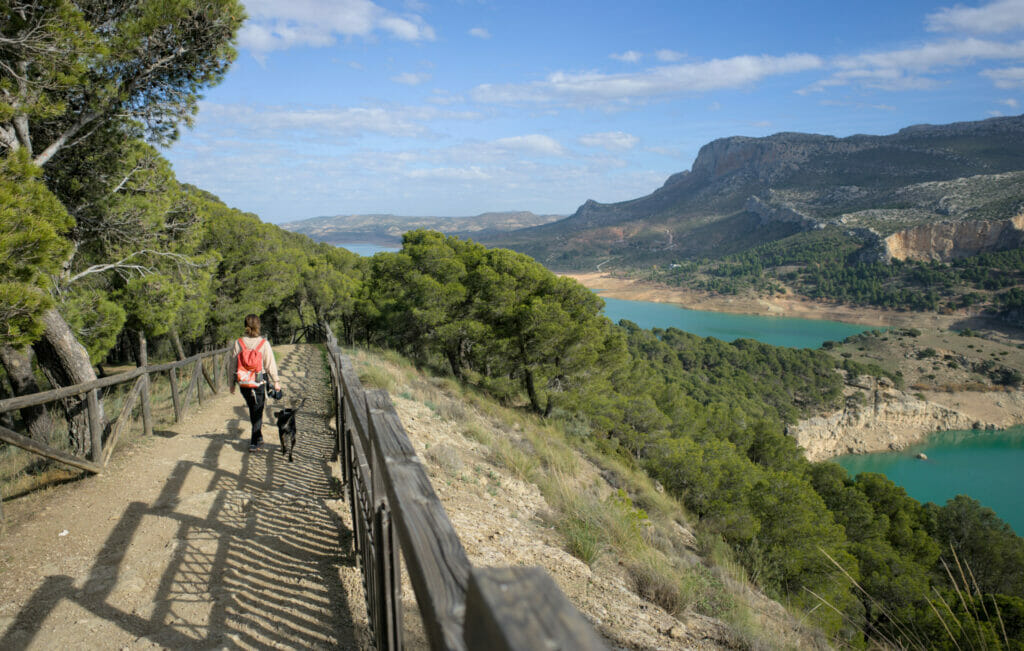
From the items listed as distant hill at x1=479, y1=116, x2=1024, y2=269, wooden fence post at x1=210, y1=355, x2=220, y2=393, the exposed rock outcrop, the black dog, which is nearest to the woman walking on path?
the black dog

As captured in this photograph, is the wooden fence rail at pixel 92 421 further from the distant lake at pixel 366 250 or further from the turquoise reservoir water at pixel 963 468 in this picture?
the turquoise reservoir water at pixel 963 468

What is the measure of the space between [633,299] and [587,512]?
102174mm

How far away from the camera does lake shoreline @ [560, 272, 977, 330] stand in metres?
69.2

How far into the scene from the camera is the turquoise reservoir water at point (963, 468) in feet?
120

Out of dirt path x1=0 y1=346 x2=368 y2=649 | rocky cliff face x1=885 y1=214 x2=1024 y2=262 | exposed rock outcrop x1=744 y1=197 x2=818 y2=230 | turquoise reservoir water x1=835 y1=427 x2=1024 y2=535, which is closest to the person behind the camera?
dirt path x1=0 y1=346 x2=368 y2=649

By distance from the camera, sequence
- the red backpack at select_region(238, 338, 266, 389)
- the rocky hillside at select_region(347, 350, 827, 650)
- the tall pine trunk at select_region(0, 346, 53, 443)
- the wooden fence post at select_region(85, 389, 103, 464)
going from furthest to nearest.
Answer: the tall pine trunk at select_region(0, 346, 53, 443) → the red backpack at select_region(238, 338, 266, 389) → the wooden fence post at select_region(85, 389, 103, 464) → the rocky hillside at select_region(347, 350, 827, 650)

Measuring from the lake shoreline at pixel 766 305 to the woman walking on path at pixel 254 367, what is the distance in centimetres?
5749

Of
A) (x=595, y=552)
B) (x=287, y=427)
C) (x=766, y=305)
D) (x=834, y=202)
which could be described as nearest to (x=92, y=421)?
(x=287, y=427)

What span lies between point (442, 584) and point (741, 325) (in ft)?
292

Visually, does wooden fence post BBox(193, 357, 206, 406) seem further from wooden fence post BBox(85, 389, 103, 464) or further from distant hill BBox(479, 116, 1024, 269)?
distant hill BBox(479, 116, 1024, 269)

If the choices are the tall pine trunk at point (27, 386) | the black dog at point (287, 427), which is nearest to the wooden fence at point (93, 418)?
the tall pine trunk at point (27, 386)

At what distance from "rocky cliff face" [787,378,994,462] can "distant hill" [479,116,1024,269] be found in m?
42.9

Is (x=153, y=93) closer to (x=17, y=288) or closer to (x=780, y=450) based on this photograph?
(x=17, y=288)

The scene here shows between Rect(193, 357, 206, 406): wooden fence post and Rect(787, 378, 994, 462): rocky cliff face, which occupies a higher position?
Rect(193, 357, 206, 406): wooden fence post
